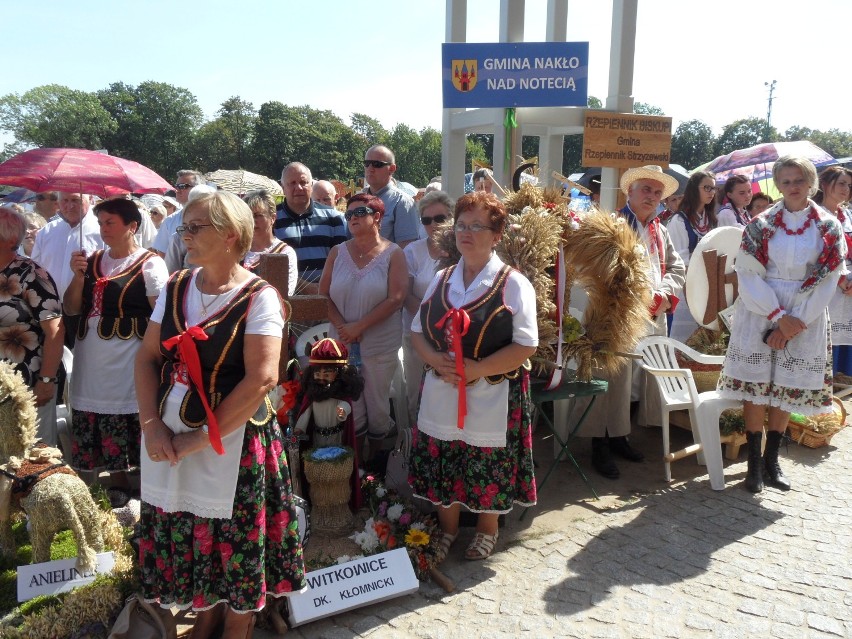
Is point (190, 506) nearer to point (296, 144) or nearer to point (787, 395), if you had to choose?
point (787, 395)

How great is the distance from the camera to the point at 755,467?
473cm

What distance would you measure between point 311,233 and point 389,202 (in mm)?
824

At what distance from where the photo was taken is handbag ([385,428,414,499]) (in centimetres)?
428

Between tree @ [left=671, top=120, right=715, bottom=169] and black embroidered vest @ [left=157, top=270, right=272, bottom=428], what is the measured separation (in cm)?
5916

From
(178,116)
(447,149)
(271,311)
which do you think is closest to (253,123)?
(178,116)

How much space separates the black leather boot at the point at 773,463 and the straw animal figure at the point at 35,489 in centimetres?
456

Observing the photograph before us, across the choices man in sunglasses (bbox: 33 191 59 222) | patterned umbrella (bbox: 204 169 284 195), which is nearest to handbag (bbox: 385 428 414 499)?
man in sunglasses (bbox: 33 191 59 222)

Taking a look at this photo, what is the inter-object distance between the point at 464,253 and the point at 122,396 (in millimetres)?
2381

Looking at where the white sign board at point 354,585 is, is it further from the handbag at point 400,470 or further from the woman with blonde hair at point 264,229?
the woman with blonde hair at point 264,229

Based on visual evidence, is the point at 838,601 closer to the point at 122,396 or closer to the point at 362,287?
the point at 362,287

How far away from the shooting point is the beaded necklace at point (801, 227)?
448 cm

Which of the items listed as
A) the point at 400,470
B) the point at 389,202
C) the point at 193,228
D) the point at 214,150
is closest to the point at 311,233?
the point at 389,202

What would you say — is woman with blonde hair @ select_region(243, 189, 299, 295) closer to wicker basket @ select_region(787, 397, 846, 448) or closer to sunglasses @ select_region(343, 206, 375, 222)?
sunglasses @ select_region(343, 206, 375, 222)

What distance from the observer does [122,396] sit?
161 inches
